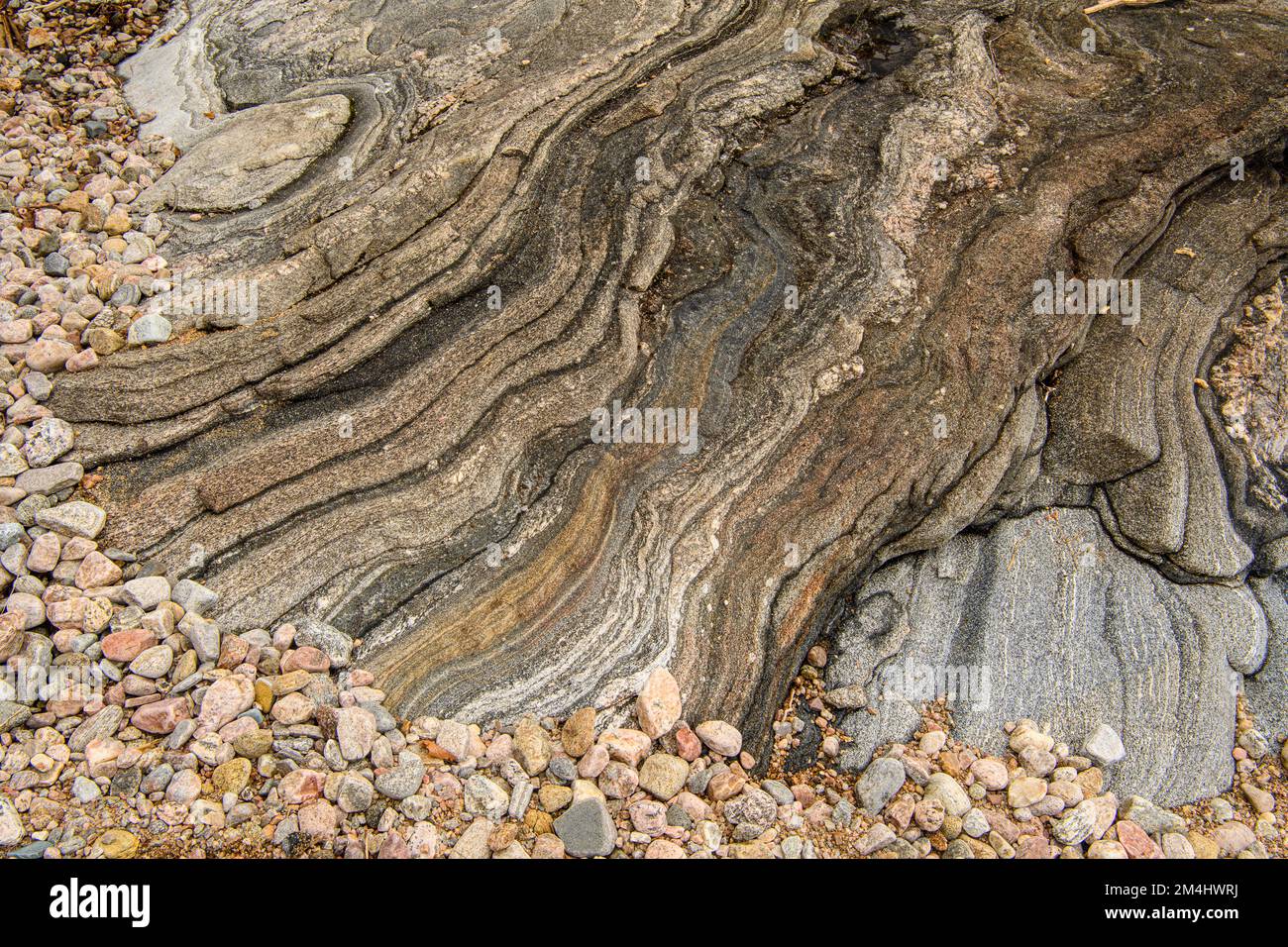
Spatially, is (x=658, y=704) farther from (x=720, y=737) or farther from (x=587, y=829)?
(x=587, y=829)

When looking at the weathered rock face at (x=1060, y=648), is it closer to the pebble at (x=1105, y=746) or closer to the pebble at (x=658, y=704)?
the pebble at (x=1105, y=746)

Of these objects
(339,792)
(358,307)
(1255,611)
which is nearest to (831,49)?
(358,307)

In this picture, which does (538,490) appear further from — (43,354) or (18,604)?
(43,354)

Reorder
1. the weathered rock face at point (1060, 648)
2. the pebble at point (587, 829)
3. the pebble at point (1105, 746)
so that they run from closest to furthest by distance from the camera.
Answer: the pebble at point (587, 829) < the pebble at point (1105, 746) < the weathered rock face at point (1060, 648)

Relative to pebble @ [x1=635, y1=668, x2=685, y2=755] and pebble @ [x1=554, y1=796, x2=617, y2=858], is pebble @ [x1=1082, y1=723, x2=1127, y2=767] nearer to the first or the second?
pebble @ [x1=635, y1=668, x2=685, y2=755]

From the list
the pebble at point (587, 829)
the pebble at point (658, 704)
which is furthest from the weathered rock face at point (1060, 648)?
the pebble at point (587, 829)

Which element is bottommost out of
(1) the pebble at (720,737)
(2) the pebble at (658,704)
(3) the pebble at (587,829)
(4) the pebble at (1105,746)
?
(3) the pebble at (587,829)

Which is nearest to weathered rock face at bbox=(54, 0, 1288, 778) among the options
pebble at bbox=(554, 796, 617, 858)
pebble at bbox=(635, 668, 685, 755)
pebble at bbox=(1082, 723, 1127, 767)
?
pebble at bbox=(635, 668, 685, 755)

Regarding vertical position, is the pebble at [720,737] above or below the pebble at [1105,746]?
above
